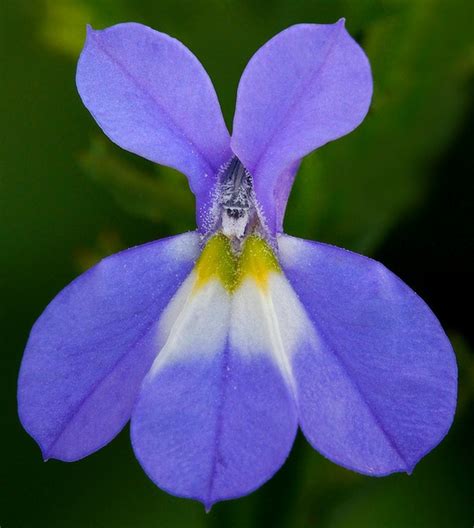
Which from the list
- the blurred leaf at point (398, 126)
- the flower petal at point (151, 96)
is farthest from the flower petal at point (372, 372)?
the blurred leaf at point (398, 126)

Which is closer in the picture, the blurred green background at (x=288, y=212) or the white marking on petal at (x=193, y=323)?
the white marking on petal at (x=193, y=323)

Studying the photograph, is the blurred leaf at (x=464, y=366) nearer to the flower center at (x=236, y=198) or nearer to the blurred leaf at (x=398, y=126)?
the blurred leaf at (x=398, y=126)

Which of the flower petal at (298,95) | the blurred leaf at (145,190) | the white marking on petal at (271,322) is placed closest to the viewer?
the flower petal at (298,95)

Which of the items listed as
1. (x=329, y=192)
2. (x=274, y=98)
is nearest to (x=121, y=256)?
(x=274, y=98)

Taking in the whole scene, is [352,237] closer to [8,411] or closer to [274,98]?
[274,98]

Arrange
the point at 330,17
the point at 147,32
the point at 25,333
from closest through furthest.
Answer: the point at 147,32, the point at 330,17, the point at 25,333

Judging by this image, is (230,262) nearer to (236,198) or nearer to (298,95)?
(236,198)

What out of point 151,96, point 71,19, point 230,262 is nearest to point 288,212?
point 230,262
